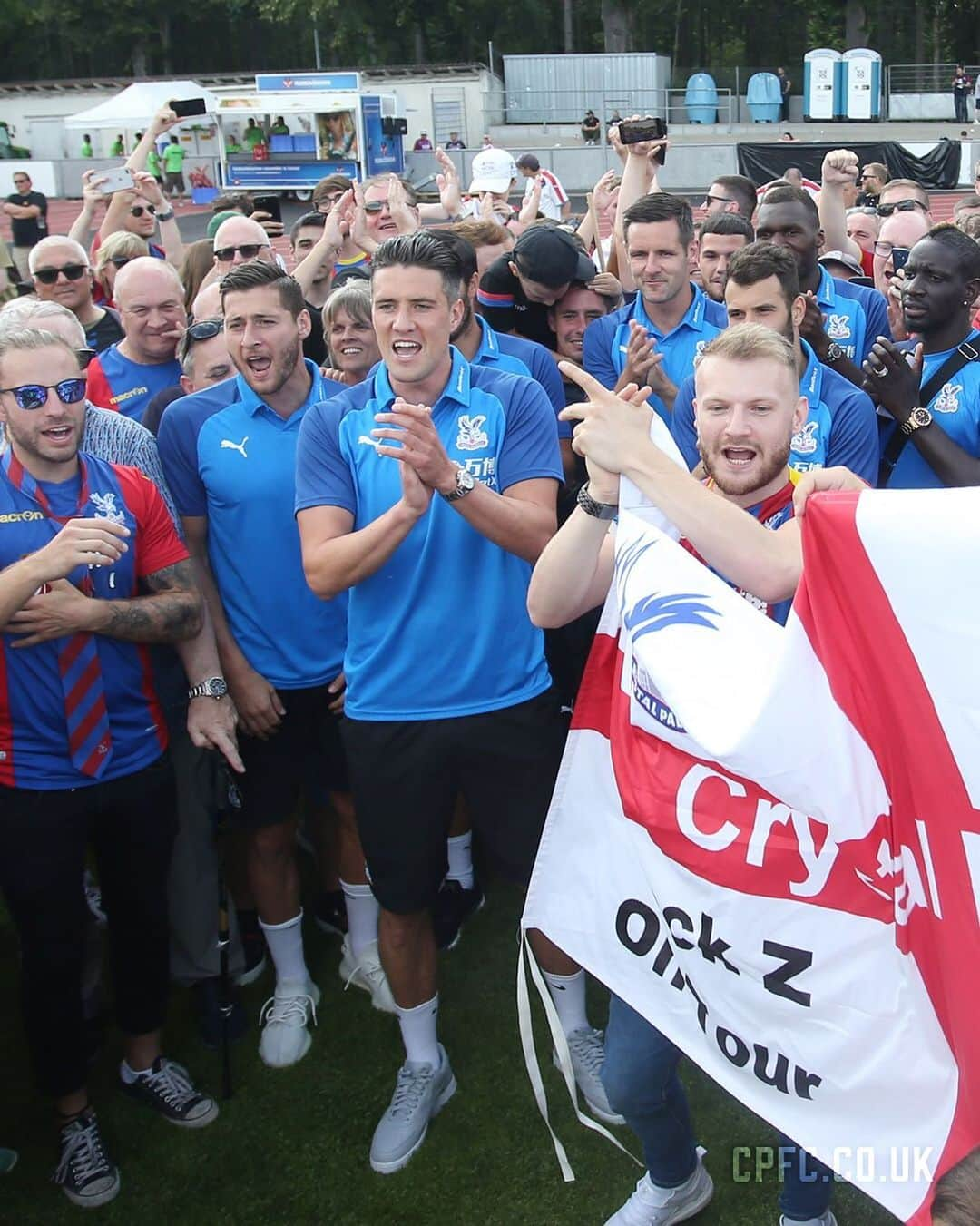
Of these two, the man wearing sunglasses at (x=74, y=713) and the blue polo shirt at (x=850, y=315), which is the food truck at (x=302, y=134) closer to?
the blue polo shirt at (x=850, y=315)

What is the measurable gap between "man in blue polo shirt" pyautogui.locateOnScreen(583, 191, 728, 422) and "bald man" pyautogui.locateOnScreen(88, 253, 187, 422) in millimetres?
1697

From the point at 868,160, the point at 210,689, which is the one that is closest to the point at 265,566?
the point at 210,689

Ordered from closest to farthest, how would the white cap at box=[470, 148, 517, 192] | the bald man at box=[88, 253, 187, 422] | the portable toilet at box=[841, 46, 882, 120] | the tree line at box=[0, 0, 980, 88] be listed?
the bald man at box=[88, 253, 187, 422], the white cap at box=[470, 148, 517, 192], the portable toilet at box=[841, 46, 882, 120], the tree line at box=[0, 0, 980, 88]

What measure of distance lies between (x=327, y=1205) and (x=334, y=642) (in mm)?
1646

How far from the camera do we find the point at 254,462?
12.4ft

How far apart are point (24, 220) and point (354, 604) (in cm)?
1524

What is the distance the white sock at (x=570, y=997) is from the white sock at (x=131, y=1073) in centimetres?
127

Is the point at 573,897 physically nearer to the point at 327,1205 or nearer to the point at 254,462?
the point at 327,1205

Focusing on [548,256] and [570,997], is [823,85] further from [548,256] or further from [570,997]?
[570,997]

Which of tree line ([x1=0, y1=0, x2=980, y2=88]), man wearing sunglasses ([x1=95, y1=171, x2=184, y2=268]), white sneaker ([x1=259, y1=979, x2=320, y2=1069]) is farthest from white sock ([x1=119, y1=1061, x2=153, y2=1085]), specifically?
tree line ([x1=0, y1=0, x2=980, y2=88])

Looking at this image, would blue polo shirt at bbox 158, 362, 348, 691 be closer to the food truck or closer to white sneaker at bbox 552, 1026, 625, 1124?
white sneaker at bbox 552, 1026, 625, 1124

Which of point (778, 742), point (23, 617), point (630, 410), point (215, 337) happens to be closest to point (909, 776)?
point (778, 742)

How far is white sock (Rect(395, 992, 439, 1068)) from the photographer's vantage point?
3664mm

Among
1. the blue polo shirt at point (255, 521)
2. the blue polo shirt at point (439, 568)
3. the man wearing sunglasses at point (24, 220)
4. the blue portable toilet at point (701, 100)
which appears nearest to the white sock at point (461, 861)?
the blue polo shirt at point (255, 521)
